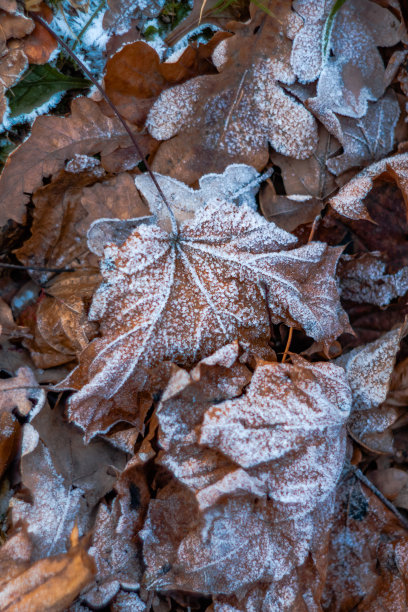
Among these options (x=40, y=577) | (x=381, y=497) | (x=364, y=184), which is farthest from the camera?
(x=381, y=497)

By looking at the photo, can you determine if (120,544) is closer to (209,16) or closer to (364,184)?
(364,184)

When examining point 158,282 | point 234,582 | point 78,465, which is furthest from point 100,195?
point 234,582

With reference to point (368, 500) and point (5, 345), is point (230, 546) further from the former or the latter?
point (5, 345)

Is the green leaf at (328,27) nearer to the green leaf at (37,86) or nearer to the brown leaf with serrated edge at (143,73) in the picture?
the brown leaf with serrated edge at (143,73)

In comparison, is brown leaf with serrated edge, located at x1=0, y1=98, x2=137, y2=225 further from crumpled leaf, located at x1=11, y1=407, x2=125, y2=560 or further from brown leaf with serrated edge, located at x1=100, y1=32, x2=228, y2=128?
crumpled leaf, located at x1=11, y1=407, x2=125, y2=560

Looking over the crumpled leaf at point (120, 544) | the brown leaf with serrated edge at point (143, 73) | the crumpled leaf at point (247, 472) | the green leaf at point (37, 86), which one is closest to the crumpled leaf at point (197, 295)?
the crumpled leaf at point (247, 472)

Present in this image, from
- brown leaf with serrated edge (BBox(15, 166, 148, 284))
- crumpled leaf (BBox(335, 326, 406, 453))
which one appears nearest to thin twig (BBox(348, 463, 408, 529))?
crumpled leaf (BBox(335, 326, 406, 453))

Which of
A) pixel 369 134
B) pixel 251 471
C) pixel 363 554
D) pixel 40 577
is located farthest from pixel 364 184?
pixel 40 577
